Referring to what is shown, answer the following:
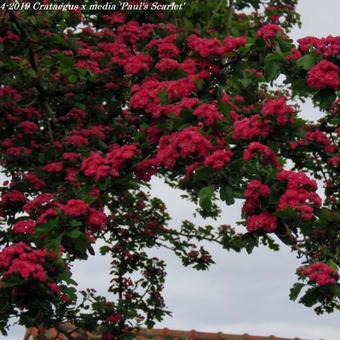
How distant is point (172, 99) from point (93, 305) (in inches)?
197

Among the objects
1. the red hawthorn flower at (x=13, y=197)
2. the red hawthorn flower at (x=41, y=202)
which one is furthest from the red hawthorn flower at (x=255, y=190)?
the red hawthorn flower at (x=13, y=197)

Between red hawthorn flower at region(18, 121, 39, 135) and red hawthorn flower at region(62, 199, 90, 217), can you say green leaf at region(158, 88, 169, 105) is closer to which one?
red hawthorn flower at region(62, 199, 90, 217)

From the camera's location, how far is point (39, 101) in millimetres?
10750

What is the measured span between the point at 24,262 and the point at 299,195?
2.36 meters

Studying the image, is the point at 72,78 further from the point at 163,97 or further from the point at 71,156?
the point at 163,97

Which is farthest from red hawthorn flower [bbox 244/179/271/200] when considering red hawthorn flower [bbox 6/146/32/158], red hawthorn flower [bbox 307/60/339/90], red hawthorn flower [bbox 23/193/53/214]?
red hawthorn flower [bbox 6/146/32/158]

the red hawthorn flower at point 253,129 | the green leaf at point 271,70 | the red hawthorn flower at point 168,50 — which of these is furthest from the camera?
the red hawthorn flower at point 168,50

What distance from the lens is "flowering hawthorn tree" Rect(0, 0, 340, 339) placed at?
6262mm

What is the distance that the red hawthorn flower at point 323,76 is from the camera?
22.2 ft

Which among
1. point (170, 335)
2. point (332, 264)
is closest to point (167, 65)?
point (332, 264)

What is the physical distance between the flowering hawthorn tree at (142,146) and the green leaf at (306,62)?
0.02 meters

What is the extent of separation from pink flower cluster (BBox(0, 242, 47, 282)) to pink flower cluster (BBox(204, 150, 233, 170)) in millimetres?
1650

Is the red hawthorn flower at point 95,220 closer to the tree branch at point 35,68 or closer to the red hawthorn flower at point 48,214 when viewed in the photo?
the red hawthorn flower at point 48,214

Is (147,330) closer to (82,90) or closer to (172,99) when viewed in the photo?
(82,90)
